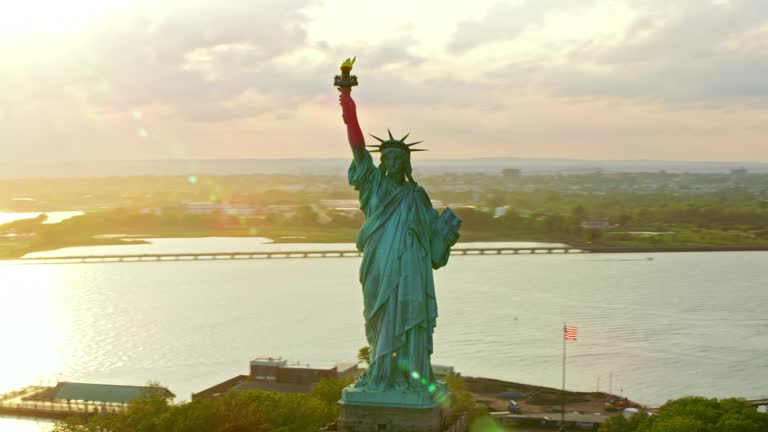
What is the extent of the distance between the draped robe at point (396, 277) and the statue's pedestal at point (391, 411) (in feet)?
0.40

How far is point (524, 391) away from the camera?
83.7ft

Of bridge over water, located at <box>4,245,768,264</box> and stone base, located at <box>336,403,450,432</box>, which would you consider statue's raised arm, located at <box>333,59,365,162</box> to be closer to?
stone base, located at <box>336,403,450,432</box>

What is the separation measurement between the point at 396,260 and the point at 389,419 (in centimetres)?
139

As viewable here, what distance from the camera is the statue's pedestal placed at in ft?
28.5

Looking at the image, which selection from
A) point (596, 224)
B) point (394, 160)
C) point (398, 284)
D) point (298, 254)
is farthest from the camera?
point (596, 224)

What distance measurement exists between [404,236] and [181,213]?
78.5 m

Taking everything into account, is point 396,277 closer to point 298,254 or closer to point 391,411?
point 391,411

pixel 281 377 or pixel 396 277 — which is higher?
pixel 396 277

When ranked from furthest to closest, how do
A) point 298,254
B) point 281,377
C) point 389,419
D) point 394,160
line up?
point 298,254 < point 281,377 < point 394,160 < point 389,419

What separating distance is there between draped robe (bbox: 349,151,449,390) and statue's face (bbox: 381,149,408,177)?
12 cm

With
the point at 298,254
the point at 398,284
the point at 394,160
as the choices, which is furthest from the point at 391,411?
the point at 298,254

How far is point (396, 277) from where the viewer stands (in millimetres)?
9062

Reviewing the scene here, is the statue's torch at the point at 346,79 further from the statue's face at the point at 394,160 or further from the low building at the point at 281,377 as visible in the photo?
the low building at the point at 281,377

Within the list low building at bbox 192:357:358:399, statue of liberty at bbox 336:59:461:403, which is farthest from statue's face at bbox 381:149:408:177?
low building at bbox 192:357:358:399
